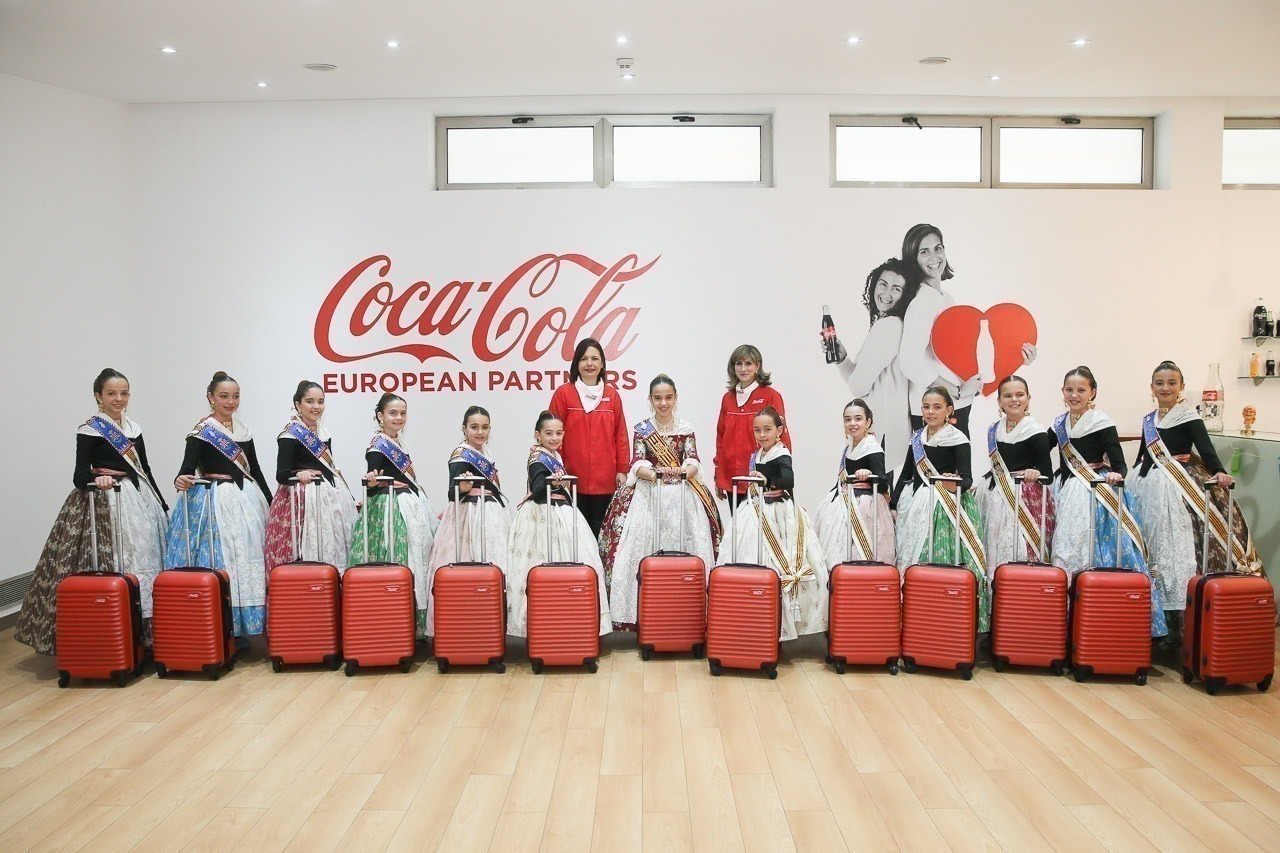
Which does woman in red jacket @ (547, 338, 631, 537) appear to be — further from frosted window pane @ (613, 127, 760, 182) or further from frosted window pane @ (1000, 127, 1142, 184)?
frosted window pane @ (1000, 127, 1142, 184)

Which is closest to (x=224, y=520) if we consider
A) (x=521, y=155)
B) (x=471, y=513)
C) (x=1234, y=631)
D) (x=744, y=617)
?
(x=471, y=513)

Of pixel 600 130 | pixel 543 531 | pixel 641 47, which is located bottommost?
pixel 543 531

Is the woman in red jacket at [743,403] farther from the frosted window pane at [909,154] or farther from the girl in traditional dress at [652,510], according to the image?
the frosted window pane at [909,154]

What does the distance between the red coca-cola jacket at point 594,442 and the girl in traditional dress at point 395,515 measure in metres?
0.94

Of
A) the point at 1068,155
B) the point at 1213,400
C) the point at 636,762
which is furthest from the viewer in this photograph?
the point at 1068,155

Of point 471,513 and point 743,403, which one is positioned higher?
point 743,403

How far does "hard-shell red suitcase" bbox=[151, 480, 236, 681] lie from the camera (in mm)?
4434

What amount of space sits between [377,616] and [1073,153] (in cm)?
622

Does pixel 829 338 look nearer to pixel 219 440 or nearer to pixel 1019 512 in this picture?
pixel 1019 512

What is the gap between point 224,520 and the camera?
15.7 feet

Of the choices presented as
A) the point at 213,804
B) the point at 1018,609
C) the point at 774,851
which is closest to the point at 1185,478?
the point at 1018,609

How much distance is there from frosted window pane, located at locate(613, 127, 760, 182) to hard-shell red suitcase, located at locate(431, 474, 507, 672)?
3.71m

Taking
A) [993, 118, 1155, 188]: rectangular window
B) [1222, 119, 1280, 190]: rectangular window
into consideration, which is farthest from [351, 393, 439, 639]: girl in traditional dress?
[1222, 119, 1280, 190]: rectangular window

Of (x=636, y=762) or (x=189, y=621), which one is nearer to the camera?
(x=636, y=762)
